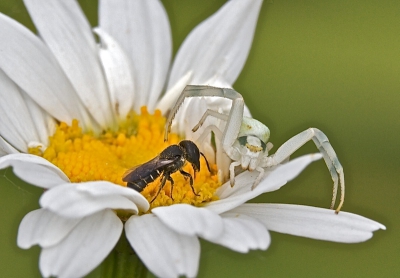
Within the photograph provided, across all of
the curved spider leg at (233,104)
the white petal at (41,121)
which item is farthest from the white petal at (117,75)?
the curved spider leg at (233,104)

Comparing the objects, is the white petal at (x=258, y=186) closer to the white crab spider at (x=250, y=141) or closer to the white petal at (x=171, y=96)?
the white crab spider at (x=250, y=141)

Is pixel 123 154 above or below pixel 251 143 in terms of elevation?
below

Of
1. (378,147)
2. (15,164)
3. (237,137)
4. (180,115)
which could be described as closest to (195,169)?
(237,137)

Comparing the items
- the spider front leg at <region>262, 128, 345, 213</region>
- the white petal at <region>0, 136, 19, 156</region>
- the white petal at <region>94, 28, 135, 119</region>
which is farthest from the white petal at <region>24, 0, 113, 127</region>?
the spider front leg at <region>262, 128, 345, 213</region>

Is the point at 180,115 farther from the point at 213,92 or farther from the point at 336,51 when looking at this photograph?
the point at 336,51

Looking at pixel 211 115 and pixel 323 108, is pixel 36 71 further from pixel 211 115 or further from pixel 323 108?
pixel 323 108

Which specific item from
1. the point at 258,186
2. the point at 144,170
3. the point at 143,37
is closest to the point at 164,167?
the point at 144,170
